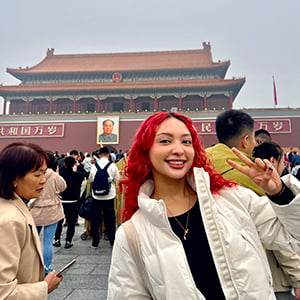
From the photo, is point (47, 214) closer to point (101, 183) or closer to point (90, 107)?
point (101, 183)

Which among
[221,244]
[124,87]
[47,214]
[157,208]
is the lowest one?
[47,214]

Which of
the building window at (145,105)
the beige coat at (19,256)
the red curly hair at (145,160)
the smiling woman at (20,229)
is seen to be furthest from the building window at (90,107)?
the red curly hair at (145,160)

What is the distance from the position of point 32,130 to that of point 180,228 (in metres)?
16.7

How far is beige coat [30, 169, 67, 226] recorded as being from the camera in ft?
8.75

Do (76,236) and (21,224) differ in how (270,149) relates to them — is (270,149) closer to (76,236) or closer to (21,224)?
(21,224)

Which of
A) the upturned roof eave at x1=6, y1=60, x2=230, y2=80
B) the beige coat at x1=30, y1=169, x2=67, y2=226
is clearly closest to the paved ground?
the beige coat at x1=30, y1=169, x2=67, y2=226

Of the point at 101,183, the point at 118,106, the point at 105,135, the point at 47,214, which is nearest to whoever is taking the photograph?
the point at 47,214

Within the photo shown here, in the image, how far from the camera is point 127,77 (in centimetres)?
1894

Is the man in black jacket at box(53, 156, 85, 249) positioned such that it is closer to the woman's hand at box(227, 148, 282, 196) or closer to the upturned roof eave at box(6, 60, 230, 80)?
the woman's hand at box(227, 148, 282, 196)

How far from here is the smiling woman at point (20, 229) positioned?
3.31ft

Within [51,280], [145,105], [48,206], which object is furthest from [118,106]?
[51,280]

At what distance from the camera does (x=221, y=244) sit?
2.93ft

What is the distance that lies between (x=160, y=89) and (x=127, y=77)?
10.9 ft

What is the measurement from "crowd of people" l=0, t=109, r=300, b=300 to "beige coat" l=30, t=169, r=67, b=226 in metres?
1.49
